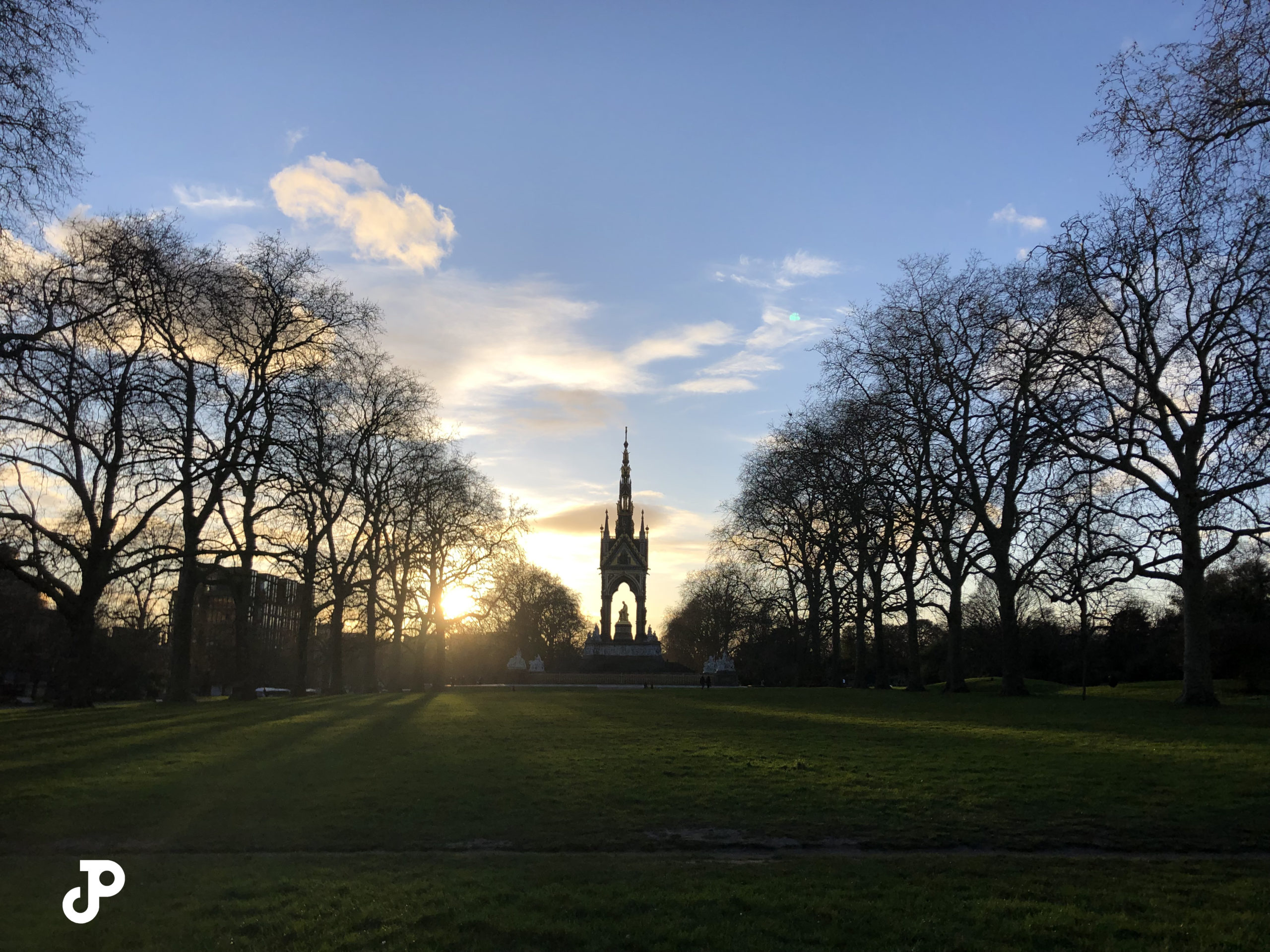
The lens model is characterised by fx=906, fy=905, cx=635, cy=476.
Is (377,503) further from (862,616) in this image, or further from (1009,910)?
(1009,910)

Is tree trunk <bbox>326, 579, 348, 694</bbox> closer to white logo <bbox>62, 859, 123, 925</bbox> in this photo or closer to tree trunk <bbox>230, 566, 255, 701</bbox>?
tree trunk <bbox>230, 566, 255, 701</bbox>

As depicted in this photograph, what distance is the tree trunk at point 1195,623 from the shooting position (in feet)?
84.3

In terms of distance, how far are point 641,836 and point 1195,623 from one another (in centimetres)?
2168

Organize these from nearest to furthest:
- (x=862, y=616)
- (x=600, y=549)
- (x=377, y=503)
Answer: (x=377, y=503), (x=862, y=616), (x=600, y=549)

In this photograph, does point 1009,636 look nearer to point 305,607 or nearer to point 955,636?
point 955,636

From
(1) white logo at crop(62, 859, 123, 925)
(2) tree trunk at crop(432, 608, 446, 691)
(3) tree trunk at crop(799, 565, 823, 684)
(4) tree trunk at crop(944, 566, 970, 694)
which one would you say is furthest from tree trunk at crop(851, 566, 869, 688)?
(1) white logo at crop(62, 859, 123, 925)

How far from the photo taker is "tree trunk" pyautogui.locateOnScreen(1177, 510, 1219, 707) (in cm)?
2570

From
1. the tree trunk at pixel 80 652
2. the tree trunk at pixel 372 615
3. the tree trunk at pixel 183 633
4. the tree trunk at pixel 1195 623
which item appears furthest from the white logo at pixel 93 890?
the tree trunk at pixel 372 615

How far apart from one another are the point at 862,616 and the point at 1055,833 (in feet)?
120

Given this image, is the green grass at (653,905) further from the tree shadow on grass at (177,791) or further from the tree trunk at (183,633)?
the tree trunk at (183,633)

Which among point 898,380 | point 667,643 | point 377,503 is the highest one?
point 898,380

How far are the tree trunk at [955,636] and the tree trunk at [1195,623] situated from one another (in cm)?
1068

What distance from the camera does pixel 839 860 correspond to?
10.4 m

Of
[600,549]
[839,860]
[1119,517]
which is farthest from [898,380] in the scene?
[600,549]
